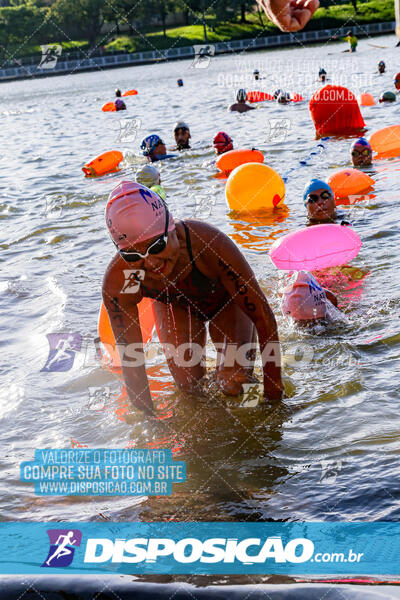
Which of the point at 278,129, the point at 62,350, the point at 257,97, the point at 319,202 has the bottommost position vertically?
the point at 62,350

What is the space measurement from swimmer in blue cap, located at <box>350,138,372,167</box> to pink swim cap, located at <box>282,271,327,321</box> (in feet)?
24.4

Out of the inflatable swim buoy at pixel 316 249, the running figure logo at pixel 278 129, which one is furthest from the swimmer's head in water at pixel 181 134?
the inflatable swim buoy at pixel 316 249

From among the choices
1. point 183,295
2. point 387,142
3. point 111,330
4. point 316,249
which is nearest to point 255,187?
point 316,249

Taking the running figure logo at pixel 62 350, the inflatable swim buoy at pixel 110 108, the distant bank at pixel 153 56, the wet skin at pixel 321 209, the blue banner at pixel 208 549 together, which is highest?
the distant bank at pixel 153 56

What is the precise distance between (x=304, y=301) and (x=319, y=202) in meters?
3.66

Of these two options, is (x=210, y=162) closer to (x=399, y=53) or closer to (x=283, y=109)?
(x=283, y=109)

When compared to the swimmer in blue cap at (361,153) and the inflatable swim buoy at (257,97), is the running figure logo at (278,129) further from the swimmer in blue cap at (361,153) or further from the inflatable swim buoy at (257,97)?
the inflatable swim buoy at (257,97)

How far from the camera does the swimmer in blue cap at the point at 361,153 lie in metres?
13.0

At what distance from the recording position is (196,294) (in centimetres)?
482

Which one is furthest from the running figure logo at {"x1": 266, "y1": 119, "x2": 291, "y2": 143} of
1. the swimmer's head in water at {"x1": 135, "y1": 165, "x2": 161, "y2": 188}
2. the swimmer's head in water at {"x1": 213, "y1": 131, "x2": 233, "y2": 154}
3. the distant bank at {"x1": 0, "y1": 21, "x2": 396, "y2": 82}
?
the distant bank at {"x1": 0, "y1": 21, "x2": 396, "y2": 82}

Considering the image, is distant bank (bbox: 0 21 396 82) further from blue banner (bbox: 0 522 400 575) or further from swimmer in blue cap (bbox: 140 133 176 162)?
blue banner (bbox: 0 522 400 575)

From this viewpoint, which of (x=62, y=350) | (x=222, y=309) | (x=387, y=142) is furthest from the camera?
(x=387, y=142)

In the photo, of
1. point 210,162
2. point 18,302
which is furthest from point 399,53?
point 18,302

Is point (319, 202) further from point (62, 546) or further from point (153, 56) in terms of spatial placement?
point (153, 56)
